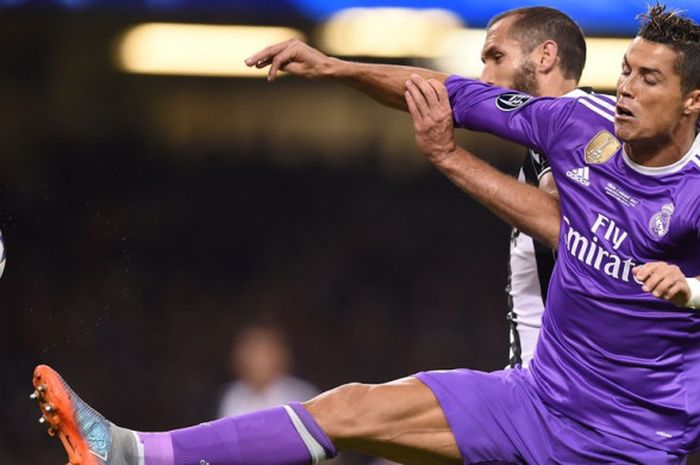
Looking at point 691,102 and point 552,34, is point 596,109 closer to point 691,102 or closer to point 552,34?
point 691,102

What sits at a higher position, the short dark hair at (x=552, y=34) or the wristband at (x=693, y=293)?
the short dark hair at (x=552, y=34)

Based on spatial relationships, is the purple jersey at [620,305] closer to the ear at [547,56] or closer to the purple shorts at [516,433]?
the purple shorts at [516,433]

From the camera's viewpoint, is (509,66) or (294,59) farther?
(509,66)

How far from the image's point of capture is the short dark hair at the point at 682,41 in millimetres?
3596

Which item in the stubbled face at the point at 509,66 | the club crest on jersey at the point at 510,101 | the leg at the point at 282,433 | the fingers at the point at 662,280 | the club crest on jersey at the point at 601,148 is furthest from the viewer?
the stubbled face at the point at 509,66

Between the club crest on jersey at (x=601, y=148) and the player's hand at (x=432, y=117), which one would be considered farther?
the player's hand at (x=432, y=117)

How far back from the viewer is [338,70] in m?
4.11

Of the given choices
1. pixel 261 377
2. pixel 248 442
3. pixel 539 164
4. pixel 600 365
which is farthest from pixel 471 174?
pixel 261 377

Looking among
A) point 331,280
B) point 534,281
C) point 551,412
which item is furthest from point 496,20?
point 331,280

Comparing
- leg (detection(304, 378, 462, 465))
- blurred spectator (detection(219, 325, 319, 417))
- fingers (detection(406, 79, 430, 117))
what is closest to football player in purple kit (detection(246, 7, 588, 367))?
fingers (detection(406, 79, 430, 117))

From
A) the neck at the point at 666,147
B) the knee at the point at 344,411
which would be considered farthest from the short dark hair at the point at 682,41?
the knee at the point at 344,411

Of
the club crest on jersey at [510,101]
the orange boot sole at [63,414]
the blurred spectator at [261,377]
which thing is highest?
the club crest on jersey at [510,101]

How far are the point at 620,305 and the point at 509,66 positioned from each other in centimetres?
132

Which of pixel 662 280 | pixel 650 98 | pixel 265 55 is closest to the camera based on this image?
pixel 662 280
